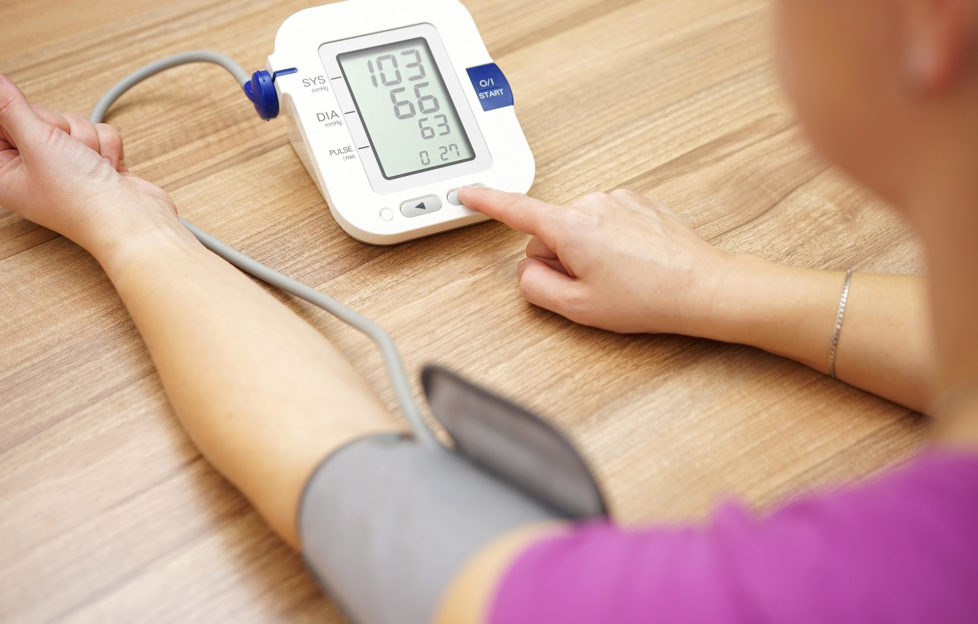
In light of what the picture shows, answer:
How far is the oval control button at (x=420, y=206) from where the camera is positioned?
73 cm

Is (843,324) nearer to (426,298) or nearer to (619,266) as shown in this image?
(619,266)

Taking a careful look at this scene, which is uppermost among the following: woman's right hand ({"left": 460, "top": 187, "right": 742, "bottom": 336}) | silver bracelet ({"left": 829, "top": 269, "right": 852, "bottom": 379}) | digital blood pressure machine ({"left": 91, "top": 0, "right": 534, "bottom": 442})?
digital blood pressure machine ({"left": 91, "top": 0, "right": 534, "bottom": 442})

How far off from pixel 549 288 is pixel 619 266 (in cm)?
6

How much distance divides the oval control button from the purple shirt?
41cm

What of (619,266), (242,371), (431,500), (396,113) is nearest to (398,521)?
(431,500)

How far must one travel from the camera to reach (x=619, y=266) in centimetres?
66

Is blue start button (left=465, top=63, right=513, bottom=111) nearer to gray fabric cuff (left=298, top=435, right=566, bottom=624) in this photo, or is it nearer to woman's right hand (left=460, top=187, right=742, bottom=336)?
woman's right hand (left=460, top=187, right=742, bottom=336)

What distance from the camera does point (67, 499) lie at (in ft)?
1.86

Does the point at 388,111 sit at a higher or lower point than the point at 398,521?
higher

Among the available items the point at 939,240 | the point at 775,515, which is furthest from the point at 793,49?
the point at 775,515

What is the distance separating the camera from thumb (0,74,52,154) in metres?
0.69

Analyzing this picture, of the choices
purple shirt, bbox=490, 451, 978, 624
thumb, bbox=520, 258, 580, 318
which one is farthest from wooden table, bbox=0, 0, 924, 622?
purple shirt, bbox=490, 451, 978, 624

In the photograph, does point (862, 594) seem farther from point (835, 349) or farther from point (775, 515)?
point (835, 349)

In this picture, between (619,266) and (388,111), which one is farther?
(388,111)
